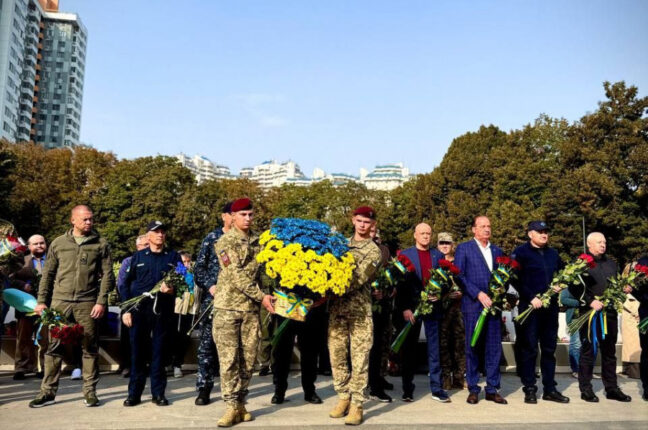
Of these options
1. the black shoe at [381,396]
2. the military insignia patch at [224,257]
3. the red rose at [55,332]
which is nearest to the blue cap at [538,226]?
the black shoe at [381,396]

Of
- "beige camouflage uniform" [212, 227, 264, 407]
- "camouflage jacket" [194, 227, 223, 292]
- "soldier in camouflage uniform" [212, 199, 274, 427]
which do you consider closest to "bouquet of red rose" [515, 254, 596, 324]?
"soldier in camouflage uniform" [212, 199, 274, 427]

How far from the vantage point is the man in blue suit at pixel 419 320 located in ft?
23.8

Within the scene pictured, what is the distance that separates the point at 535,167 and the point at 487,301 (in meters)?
34.6

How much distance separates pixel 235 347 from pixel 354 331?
1.30 metres

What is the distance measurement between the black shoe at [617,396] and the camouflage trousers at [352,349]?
12.3 ft

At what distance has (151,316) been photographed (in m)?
6.96

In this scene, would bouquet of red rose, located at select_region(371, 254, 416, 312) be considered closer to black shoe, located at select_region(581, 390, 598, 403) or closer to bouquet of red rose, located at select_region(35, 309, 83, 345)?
black shoe, located at select_region(581, 390, 598, 403)

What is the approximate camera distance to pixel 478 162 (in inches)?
1624

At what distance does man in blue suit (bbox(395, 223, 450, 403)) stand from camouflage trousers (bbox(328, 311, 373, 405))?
130 centimetres

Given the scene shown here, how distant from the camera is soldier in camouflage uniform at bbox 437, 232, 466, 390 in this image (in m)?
8.27

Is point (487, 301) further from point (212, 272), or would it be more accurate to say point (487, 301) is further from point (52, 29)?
point (52, 29)

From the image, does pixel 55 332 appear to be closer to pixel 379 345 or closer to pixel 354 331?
pixel 354 331

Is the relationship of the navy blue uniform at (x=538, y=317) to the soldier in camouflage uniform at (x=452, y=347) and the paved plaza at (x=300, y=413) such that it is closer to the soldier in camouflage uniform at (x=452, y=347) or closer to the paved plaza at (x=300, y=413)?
the paved plaza at (x=300, y=413)

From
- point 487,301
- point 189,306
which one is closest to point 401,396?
point 487,301
